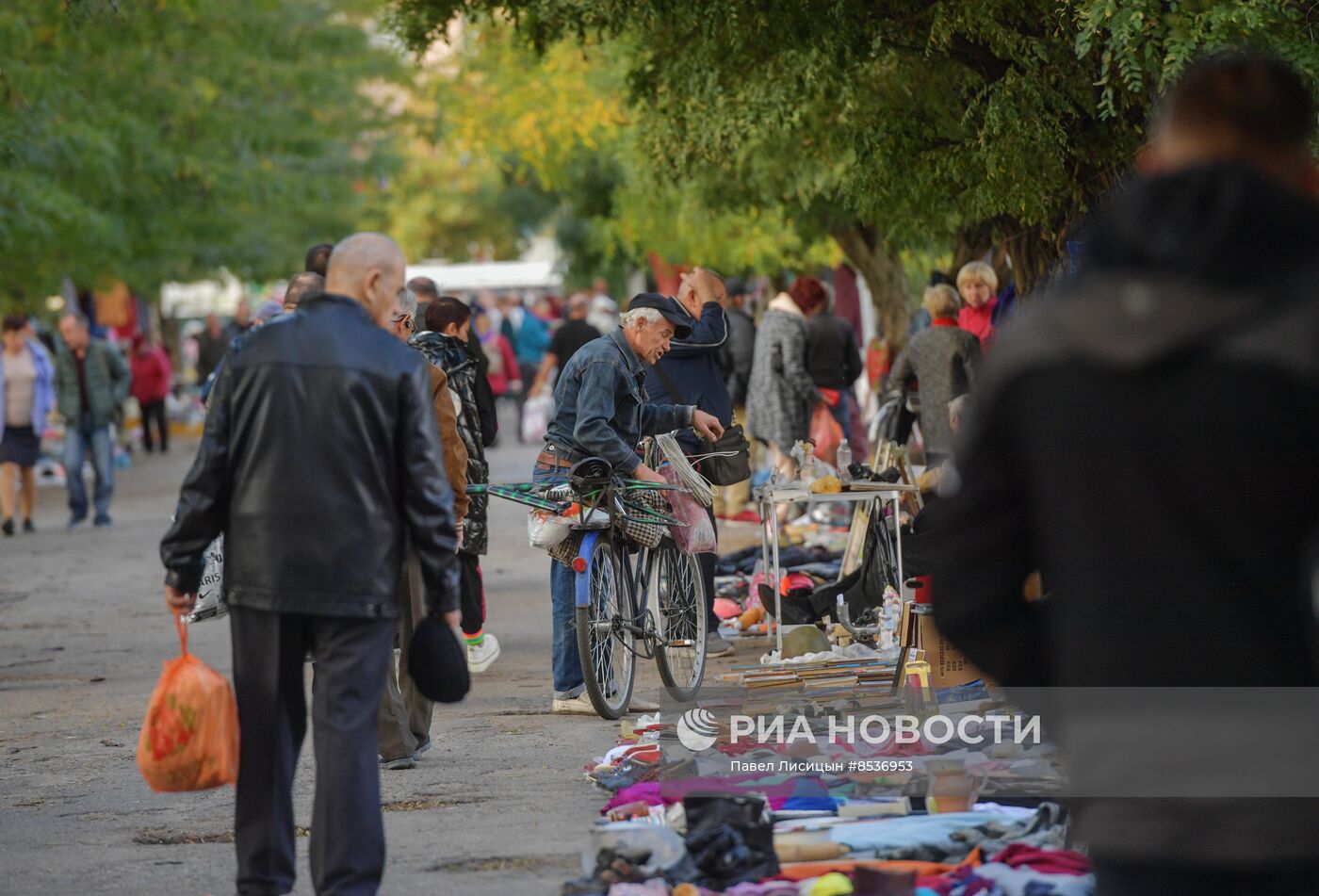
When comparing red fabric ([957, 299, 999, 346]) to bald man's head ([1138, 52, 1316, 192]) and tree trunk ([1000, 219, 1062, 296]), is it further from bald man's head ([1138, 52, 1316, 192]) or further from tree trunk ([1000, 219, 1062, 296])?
bald man's head ([1138, 52, 1316, 192])

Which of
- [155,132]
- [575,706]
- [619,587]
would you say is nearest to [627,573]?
[619,587]

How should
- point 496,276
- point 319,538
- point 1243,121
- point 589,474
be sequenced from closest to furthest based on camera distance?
point 1243,121 → point 319,538 → point 589,474 → point 496,276

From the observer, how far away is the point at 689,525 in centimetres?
952

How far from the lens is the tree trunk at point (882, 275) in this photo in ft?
74.3

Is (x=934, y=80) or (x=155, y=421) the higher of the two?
(x=934, y=80)

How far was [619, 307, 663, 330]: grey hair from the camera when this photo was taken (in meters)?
9.40

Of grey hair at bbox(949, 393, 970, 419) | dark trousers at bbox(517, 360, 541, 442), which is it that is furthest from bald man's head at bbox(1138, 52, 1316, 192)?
dark trousers at bbox(517, 360, 541, 442)

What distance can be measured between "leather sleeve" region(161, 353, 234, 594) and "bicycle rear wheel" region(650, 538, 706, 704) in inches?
164

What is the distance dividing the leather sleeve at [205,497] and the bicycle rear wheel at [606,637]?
3.41 m

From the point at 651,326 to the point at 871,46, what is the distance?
2.13 m

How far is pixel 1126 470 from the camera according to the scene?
2900 mm

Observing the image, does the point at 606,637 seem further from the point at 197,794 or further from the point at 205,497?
the point at 205,497

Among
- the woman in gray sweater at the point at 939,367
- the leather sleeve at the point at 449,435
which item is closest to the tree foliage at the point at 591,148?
the woman in gray sweater at the point at 939,367

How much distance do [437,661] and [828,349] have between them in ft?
39.6
